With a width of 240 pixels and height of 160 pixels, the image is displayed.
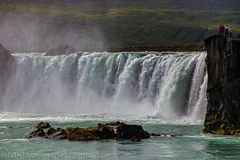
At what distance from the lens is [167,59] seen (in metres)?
71.6

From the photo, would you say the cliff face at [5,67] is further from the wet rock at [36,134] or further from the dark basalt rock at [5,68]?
the wet rock at [36,134]

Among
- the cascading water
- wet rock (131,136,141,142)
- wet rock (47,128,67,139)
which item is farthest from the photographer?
the cascading water

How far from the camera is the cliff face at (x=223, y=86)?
4856cm

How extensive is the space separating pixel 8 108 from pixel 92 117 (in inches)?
894

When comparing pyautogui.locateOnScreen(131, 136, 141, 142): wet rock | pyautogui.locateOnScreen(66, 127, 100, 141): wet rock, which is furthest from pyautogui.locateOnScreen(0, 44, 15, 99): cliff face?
pyautogui.locateOnScreen(131, 136, 141, 142): wet rock

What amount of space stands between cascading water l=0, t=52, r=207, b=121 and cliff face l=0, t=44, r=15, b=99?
101 cm

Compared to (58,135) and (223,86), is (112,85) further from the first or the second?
(58,135)

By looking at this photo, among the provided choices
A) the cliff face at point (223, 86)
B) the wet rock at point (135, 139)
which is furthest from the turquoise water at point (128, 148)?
the cliff face at point (223, 86)

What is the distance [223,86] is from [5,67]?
4849cm

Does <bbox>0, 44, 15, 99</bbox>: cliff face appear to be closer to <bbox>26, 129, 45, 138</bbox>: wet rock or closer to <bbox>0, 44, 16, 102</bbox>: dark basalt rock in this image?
<bbox>0, 44, 16, 102</bbox>: dark basalt rock

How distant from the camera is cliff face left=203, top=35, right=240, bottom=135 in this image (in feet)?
159

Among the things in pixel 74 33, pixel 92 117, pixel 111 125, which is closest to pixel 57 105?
pixel 92 117

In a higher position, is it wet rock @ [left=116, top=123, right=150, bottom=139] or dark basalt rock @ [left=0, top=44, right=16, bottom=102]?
dark basalt rock @ [left=0, top=44, right=16, bottom=102]

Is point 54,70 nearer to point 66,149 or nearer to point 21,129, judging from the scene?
point 21,129
